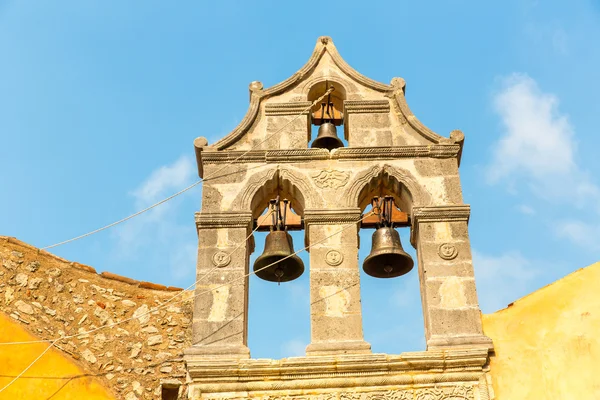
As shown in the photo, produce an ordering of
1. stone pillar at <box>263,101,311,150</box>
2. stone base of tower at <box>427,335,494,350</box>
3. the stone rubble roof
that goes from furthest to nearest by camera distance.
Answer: stone pillar at <box>263,101,311,150</box> < the stone rubble roof < stone base of tower at <box>427,335,494,350</box>

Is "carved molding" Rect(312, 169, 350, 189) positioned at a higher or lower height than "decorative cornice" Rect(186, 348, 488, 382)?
higher

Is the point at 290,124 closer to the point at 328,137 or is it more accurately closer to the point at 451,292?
the point at 328,137

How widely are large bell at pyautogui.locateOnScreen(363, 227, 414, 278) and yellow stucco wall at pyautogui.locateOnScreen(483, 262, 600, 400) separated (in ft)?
3.79

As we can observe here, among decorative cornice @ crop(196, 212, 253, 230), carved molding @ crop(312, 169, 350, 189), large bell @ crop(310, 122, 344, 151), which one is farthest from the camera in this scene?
large bell @ crop(310, 122, 344, 151)

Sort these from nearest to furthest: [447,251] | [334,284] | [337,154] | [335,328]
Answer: [335,328]
[334,284]
[447,251]
[337,154]

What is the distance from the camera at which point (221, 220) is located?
32.0 feet

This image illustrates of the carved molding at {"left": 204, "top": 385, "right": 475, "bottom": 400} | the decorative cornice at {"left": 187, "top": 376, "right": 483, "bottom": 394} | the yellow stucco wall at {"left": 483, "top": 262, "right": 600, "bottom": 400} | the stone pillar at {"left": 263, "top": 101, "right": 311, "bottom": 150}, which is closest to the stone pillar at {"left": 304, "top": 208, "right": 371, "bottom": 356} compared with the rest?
the decorative cornice at {"left": 187, "top": 376, "right": 483, "bottom": 394}

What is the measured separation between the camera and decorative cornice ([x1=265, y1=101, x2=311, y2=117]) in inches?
422

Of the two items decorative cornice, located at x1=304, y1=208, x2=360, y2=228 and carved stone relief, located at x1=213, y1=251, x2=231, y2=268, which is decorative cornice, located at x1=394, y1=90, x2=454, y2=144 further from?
carved stone relief, located at x1=213, y1=251, x2=231, y2=268

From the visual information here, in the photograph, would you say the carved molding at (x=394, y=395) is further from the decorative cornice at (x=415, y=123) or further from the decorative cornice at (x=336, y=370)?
the decorative cornice at (x=415, y=123)

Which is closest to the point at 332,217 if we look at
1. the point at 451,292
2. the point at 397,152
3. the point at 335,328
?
the point at 397,152

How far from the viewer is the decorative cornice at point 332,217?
976cm

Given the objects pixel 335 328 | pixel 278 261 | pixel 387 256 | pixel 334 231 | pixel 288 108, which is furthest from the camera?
pixel 288 108

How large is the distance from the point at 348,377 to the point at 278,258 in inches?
66.2
